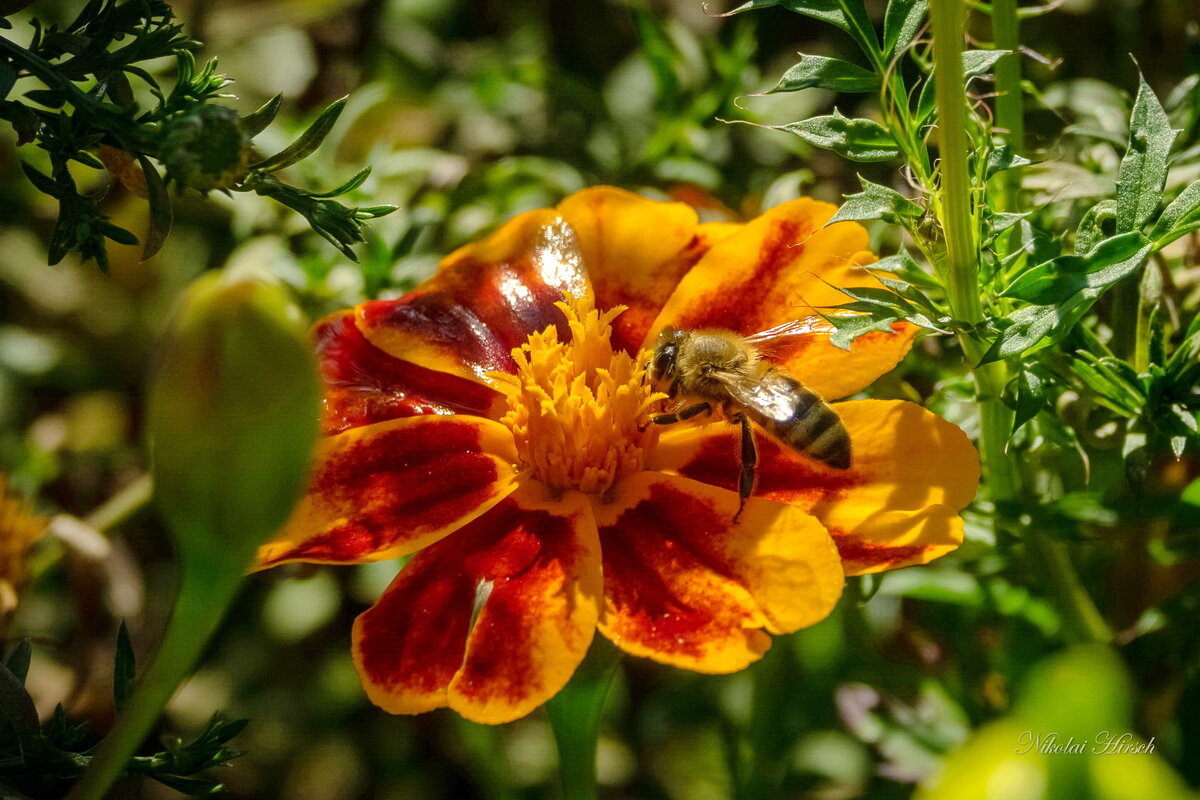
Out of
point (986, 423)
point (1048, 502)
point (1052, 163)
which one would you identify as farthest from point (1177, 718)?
point (1052, 163)

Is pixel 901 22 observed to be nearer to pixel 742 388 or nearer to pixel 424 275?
pixel 742 388

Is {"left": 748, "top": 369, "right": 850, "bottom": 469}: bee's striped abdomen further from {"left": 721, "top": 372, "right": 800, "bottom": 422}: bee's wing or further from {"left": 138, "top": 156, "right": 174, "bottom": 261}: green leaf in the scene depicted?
{"left": 138, "top": 156, "right": 174, "bottom": 261}: green leaf

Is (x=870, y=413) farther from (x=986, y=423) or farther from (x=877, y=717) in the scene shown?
(x=877, y=717)

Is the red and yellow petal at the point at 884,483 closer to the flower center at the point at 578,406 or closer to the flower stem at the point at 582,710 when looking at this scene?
the flower center at the point at 578,406

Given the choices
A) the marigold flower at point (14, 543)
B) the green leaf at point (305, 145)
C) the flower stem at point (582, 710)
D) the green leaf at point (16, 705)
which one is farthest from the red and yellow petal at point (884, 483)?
the marigold flower at point (14, 543)

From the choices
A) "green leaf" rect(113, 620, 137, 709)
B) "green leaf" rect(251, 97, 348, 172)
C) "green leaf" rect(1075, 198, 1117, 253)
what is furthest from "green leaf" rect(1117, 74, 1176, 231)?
"green leaf" rect(113, 620, 137, 709)

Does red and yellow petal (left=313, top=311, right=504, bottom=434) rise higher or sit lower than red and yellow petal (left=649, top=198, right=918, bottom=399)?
lower

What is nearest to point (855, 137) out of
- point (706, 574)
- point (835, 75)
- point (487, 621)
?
point (835, 75)
